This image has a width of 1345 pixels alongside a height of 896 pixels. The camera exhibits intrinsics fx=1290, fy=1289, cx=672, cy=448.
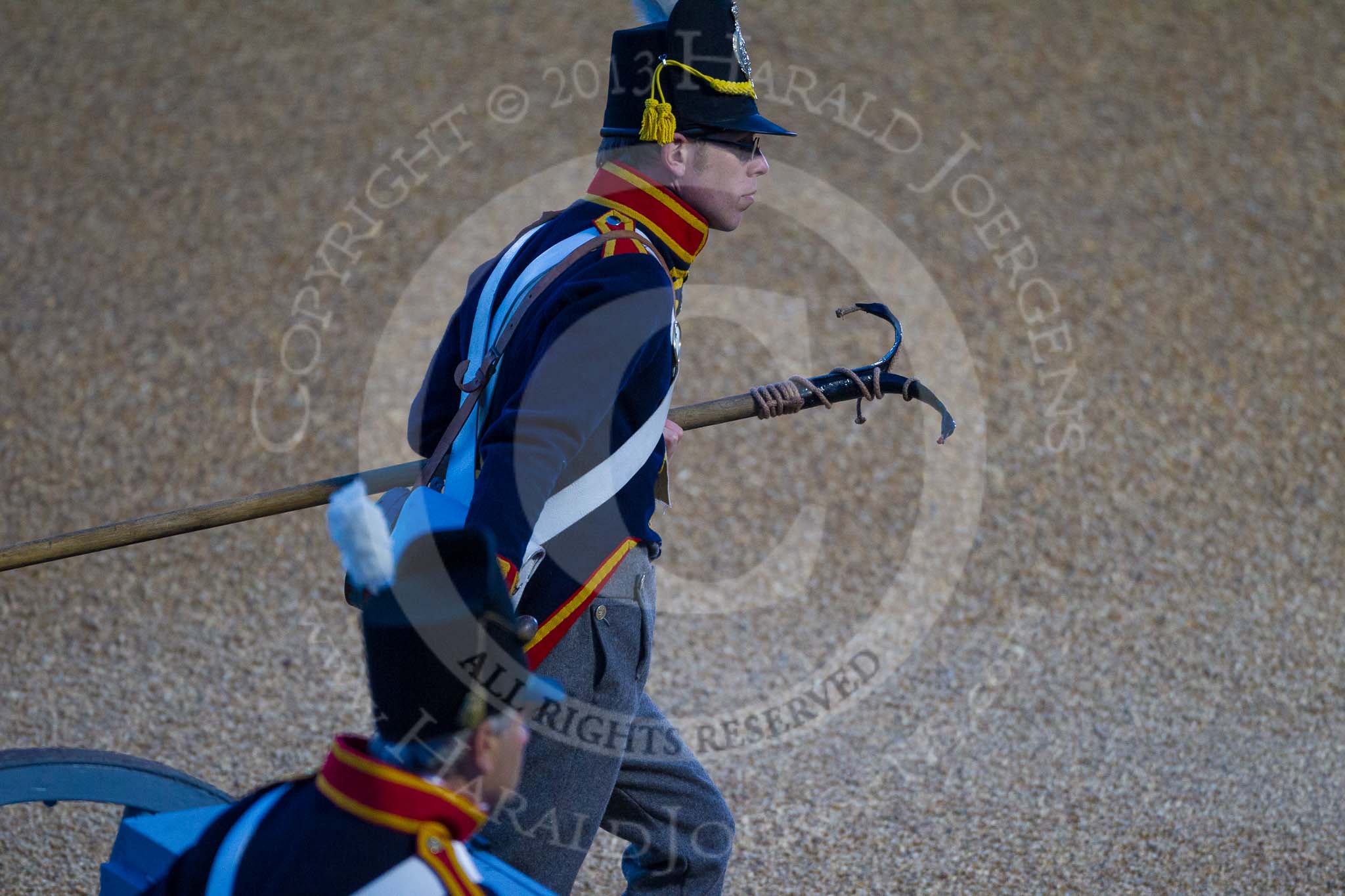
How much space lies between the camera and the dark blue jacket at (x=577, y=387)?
1.80m

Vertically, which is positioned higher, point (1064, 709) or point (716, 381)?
point (716, 381)

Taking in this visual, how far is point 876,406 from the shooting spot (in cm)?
571

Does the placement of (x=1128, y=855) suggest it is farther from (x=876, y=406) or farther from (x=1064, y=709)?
(x=876, y=406)

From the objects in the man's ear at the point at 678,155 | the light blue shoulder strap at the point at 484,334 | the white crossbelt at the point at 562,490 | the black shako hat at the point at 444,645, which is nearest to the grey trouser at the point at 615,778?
the white crossbelt at the point at 562,490

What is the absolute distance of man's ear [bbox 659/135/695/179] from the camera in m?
2.18

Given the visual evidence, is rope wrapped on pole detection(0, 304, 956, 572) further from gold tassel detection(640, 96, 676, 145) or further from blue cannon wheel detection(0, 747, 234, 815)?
gold tassel detection(640, 96, 676, 145)

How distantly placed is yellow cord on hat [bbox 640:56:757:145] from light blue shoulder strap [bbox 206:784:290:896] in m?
1.19

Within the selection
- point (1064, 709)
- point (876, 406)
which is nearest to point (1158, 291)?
point (876, 406)

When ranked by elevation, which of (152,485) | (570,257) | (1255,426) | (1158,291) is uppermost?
(1158,291)

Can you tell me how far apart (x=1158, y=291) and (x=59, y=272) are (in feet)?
16.8

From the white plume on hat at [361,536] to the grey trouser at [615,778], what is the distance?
567 millimetres

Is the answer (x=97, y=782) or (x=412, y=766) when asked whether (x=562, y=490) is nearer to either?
(x=412, y=766)

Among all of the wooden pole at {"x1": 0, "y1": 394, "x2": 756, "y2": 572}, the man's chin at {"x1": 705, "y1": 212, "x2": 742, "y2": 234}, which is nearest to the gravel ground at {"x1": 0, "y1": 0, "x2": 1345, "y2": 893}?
the wooden pole at {"x1": 0, "y1": 394, "x2": 756, "y2": 572}

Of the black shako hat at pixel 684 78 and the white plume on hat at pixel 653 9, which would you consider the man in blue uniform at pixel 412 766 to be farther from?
the white plume on hat at pixel 653 9
